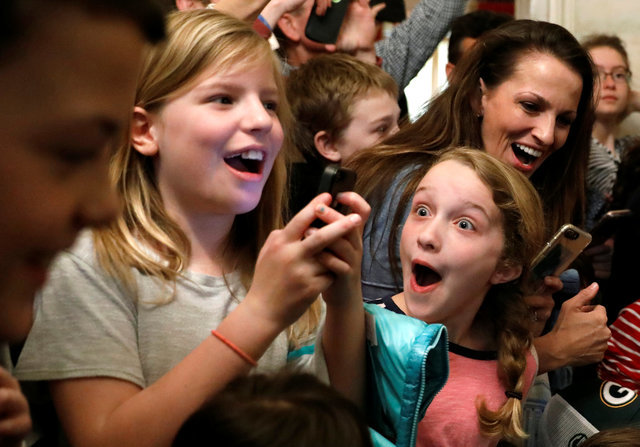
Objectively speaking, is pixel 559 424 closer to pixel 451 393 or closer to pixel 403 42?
pixel 451 393

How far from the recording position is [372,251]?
2.21m

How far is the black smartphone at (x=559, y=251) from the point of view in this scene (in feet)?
6.77

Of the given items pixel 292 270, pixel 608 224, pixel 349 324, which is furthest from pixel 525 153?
pixel 292 270

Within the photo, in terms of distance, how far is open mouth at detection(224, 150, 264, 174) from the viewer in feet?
5.20

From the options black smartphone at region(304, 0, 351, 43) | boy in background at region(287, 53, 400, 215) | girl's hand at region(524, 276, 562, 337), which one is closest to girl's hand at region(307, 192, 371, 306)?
girl's hand at region(524, 276, 562, 337)

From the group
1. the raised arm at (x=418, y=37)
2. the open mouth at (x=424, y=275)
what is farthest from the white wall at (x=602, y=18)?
the open mouth at (x=424, y=275)

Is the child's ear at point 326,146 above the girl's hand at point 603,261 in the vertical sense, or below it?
above

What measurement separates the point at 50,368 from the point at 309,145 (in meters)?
1.66

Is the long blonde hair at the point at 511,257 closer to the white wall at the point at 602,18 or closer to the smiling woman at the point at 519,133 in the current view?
the smiling woman at the point at 519,133

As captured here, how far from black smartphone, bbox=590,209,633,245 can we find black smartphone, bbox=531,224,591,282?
2.06ft

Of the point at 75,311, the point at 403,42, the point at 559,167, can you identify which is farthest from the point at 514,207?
the point at 403,42

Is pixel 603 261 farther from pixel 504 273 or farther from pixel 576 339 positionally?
pixel 504 273

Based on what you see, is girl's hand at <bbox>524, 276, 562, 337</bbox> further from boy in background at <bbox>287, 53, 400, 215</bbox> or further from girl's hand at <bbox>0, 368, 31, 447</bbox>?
girl's hand at <bbox>0, 368, 31, 447</bbox>

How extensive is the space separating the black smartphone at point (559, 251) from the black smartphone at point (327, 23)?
4.59 feet
